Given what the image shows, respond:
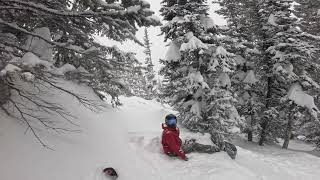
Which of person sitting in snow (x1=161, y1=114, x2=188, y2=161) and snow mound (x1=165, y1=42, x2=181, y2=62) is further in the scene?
snow mound (x1=165, y1=42, x2=181, y2=62)

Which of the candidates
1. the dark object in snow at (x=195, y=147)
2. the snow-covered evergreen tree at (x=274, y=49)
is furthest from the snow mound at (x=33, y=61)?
the snow-covered evergreen tree at (x=274, y=49)

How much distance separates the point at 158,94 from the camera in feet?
65.9

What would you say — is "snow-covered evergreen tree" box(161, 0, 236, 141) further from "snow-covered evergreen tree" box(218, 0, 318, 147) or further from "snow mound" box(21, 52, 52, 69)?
"snow mound" box(21, 52, 52, 69)

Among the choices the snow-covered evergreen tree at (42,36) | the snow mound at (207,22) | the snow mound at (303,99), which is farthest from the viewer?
the snow mound at (303,99)

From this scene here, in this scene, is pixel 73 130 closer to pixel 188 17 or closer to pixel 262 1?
pixel 188 17

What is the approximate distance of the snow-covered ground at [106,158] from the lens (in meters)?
7.59

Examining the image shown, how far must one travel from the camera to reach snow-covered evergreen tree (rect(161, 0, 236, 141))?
1708 centimetres

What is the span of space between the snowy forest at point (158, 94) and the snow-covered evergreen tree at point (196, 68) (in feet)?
0.20

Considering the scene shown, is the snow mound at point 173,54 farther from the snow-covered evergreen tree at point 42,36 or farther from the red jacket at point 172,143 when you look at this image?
the red jacket at point 172,143

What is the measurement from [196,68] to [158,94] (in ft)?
10.5

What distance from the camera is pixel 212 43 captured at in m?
18.4

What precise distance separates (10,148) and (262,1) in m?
20.9

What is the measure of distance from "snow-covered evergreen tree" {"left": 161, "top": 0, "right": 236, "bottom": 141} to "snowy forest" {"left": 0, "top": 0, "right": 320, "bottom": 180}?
0.20ft

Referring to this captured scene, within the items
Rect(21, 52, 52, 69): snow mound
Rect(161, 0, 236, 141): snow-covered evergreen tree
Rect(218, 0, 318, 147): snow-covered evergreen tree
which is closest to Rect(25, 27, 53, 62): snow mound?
Rect(21, 52, 52, 69): snow mound
